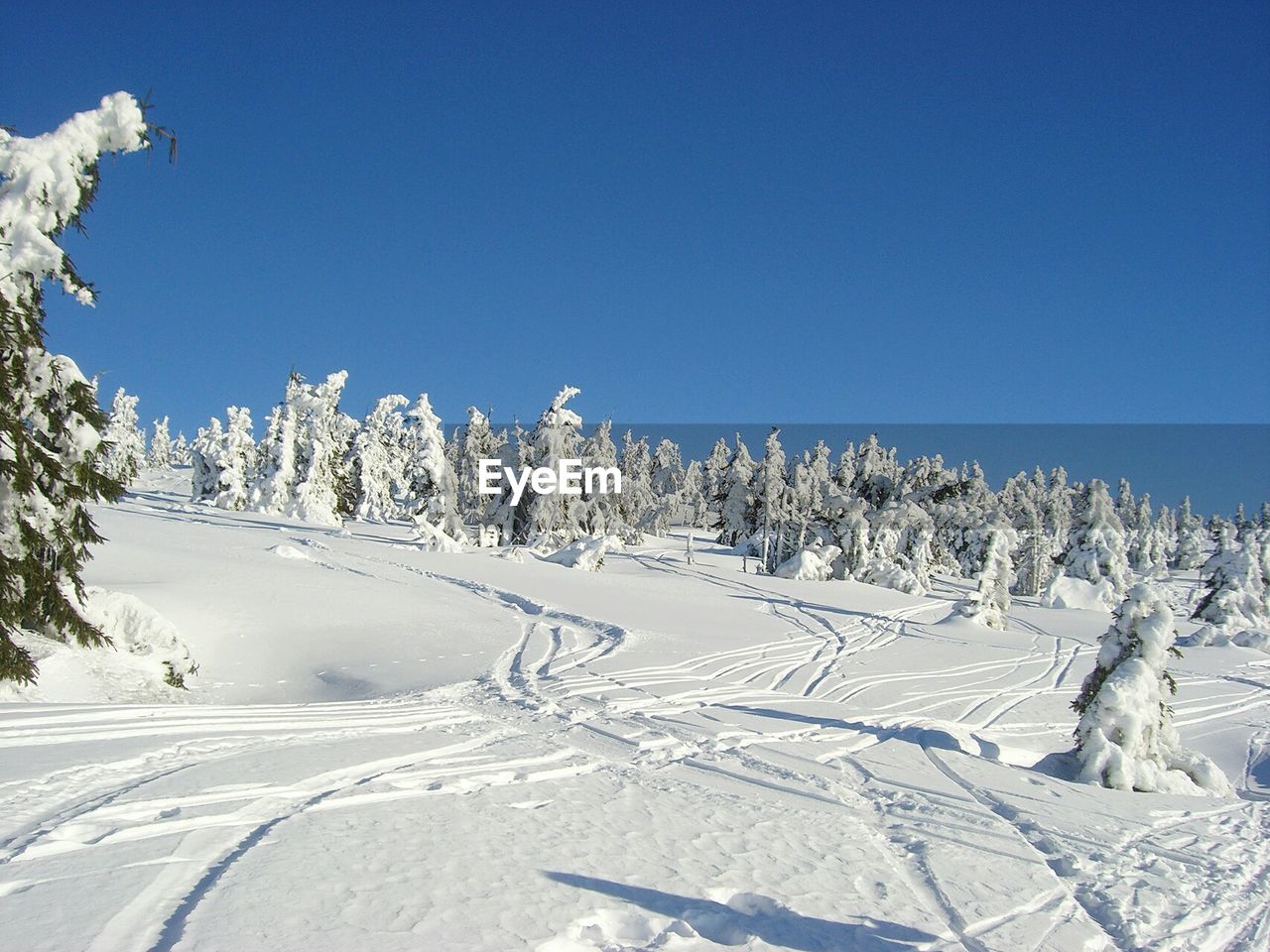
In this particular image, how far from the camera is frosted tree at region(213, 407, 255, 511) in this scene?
49.0m

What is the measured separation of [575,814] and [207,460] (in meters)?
54.1

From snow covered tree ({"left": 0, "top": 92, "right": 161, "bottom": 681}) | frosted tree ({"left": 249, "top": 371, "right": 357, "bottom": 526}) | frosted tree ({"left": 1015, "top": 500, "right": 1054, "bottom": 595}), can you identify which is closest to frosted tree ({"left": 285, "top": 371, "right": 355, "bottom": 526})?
frosted tree ({"left": 249, "top": 371, "right": 357, "bottom": 526})

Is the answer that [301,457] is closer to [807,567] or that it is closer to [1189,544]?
[807,567]

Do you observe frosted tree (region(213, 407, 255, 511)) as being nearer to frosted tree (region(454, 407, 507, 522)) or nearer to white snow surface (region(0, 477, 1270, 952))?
frosted tree (region(454, 407, 507, 522))

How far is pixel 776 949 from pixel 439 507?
128ft

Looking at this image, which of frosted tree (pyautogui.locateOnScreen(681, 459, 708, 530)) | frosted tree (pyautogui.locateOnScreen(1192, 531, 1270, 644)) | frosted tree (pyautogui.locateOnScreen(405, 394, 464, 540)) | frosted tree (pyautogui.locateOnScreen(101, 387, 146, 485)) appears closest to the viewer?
frosted tree (pyautogui.locateOnScreen(1192, 531, 1270, 644))

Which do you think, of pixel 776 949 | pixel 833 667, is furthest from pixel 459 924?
pixel 833 667

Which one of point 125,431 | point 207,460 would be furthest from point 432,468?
point 125,431

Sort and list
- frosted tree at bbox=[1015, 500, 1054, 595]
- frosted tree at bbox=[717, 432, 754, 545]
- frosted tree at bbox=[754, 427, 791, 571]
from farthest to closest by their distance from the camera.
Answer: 1. frosted tree at bbox=[1015, 500, 1054, 595]
2. frosted tree at bbox=[717, 432, 754, 545]
3. frosted tree at bbox=[754, 427, 791, 571]

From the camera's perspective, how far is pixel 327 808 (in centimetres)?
552

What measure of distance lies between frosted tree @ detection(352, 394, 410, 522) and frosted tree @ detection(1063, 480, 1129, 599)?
154 feet

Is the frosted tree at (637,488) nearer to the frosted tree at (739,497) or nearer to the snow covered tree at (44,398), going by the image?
the frosted tree at (739,497)

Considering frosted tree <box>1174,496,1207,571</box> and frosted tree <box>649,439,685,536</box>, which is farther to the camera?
frosted tree <box>1174,496,1207,571</box>

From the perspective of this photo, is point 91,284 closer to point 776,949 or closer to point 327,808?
point 327,808
